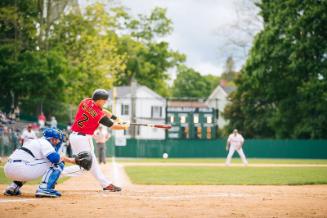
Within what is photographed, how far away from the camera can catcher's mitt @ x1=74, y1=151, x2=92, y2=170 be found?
37.5 ft

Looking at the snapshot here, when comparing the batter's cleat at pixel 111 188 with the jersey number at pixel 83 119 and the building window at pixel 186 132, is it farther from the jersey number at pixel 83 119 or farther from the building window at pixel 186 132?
the building window at pixel 186 132

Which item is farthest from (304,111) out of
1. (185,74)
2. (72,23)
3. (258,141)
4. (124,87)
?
(185,74)

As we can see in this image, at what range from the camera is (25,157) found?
36.5 feet

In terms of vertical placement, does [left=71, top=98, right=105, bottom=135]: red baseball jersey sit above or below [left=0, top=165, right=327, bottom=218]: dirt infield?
above

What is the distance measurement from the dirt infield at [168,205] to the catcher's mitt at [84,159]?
60 cm

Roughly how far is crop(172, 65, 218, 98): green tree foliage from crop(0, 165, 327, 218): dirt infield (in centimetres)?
10389

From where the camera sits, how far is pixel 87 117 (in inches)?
466

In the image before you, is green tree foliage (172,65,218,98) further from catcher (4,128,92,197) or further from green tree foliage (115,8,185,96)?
catcher (4,128,92,197)

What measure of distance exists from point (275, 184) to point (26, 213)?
8825 millimetres

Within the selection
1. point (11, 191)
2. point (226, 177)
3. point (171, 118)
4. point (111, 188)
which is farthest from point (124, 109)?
point (11, 191)

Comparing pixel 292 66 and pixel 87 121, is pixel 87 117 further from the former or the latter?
pixel 292 66

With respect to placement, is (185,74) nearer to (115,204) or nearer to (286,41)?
(286,41)

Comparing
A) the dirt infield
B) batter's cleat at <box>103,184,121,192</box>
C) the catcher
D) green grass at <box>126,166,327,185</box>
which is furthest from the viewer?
green grass at <box>126,166,327,185</box>

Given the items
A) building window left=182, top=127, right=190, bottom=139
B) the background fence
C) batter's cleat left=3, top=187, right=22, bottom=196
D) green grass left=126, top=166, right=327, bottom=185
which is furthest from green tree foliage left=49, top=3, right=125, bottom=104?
batter's cleat left=3, top=187, right=22, bottom=196
